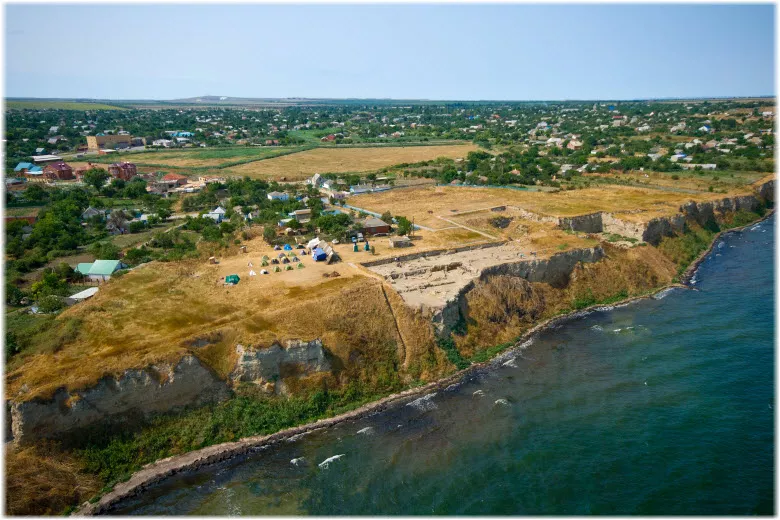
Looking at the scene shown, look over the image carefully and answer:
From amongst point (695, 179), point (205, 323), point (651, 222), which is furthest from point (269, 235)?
point (695, 179)

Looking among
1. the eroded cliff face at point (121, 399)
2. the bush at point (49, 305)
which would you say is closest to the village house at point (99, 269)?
the bush at point (49, 305)

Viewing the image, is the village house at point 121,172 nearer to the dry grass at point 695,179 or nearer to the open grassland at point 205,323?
the open grassland at point 205,323

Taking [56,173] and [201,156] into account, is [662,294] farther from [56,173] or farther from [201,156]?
[201,156]

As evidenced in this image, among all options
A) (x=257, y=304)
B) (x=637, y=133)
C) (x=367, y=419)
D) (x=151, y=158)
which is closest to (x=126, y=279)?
(x=257, y=304)

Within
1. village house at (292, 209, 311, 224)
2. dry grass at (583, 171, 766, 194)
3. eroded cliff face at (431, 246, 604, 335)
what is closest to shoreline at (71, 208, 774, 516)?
eroded cliff face at (431, 246, 604, 335)

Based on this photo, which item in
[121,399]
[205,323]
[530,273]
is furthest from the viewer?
[530,273]
